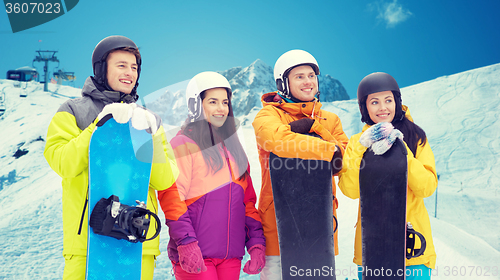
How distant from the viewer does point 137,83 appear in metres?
2.62

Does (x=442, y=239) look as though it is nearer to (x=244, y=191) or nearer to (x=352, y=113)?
(x=244, y=191)

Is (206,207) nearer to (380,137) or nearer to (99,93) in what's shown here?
(99,93)

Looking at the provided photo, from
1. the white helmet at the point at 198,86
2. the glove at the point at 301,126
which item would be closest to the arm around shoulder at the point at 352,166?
the glove at the point at 301,126

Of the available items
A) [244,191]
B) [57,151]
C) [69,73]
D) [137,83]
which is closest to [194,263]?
[244,191]

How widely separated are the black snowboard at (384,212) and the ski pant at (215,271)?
1011 millimetres

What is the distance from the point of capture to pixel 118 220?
7.02ft

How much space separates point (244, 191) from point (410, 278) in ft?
4.59

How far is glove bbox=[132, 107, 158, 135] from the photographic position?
2273mm

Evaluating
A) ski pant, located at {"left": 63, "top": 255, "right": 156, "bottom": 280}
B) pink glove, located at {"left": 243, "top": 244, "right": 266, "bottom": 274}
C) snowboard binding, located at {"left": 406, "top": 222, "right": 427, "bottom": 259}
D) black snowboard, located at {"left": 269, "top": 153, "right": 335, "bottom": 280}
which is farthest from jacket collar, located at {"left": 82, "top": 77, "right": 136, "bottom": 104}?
snowboard binding, located at {"left": 406, "top": 222, "right": 427, "bottom": 259}

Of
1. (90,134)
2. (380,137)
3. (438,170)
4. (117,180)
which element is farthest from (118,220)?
(438,170)

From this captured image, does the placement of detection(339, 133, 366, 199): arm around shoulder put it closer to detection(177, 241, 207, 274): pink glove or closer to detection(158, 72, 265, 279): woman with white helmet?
detection(158, 72, 265, 279): woman with white helmet

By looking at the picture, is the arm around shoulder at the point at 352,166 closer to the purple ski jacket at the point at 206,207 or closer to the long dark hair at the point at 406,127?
the long dark hair at the point at 406,127

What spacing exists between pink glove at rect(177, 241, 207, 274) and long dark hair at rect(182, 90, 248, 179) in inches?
22.4

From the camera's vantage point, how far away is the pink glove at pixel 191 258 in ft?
7.73
